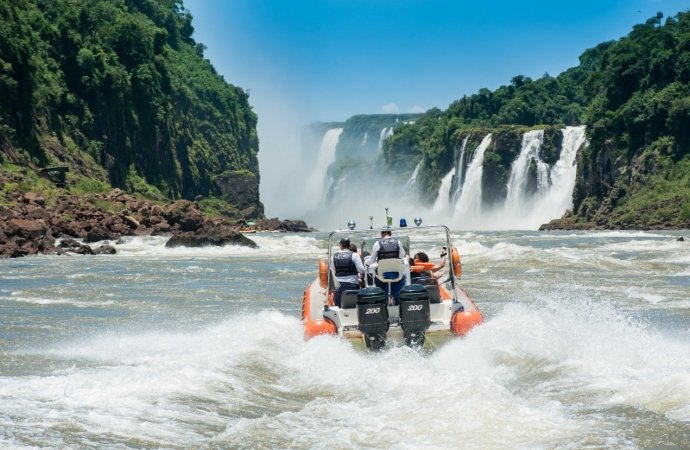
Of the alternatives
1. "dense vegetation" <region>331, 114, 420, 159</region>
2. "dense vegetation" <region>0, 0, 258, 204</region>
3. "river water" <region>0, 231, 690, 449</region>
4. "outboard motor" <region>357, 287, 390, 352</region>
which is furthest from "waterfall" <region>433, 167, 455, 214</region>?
"outboard motor" <region>357, 287, 390, 352</region>

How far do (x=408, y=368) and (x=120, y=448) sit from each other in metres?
3.36

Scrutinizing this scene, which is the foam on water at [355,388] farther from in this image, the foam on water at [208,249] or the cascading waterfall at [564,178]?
the cascading waterfall at [564,178]

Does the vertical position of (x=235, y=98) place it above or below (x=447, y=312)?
above

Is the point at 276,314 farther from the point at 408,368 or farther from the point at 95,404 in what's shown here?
the point at 95,404

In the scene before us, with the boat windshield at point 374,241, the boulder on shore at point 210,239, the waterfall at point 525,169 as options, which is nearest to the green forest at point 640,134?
the waterfall at point 525,169

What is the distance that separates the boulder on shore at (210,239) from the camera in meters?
37.9

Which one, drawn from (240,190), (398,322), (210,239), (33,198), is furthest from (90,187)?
(398,322)

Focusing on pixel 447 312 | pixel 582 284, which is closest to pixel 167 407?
pixel 447 312

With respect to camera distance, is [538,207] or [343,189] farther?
[343,189]

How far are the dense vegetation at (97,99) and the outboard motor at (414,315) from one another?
4647 centimetres

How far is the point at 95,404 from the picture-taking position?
7516 millimetres

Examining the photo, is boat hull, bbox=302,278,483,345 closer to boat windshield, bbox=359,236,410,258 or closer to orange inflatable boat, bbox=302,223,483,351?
orange inflatable boat, bbox=302,223,483,351

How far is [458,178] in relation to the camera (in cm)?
9681

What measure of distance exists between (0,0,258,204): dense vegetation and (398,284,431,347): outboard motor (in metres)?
Result: 46.5
